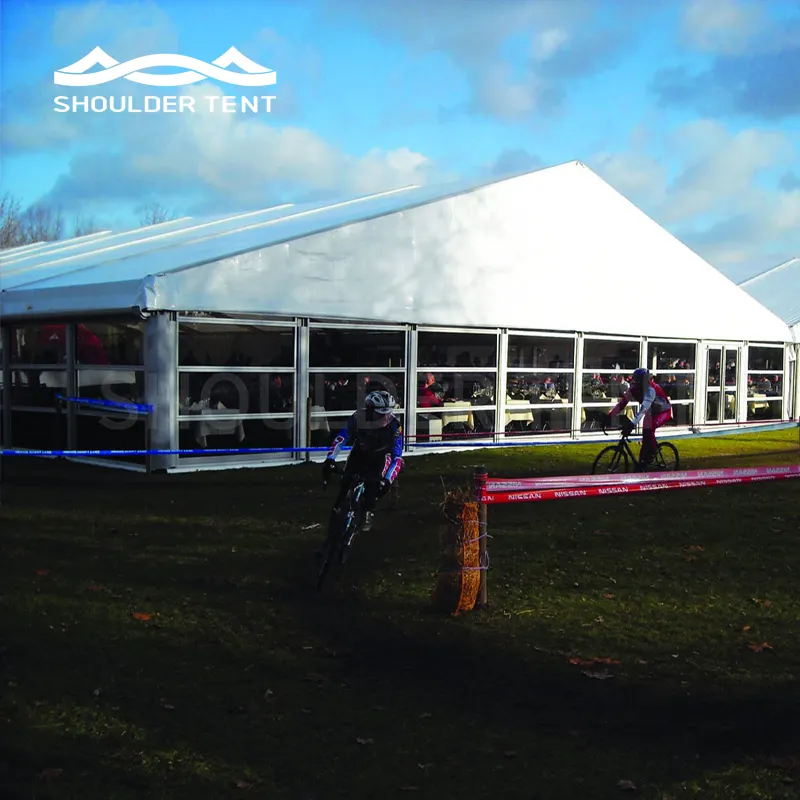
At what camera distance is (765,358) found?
2858 centimetres

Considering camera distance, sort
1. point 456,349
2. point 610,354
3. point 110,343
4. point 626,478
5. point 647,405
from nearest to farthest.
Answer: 1. point 626,478
2. point 647,405
3. point 110,343
4. point 456,349
5. point 610,354

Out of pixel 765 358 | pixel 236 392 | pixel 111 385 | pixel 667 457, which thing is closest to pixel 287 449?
pixel 236 392

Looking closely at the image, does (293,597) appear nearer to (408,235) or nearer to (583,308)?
(408,235)

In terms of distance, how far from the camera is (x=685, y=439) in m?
24.1

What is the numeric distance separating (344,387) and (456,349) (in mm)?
3058

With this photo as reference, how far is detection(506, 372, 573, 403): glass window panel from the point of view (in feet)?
69.4

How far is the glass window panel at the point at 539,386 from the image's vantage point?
69.4 ft

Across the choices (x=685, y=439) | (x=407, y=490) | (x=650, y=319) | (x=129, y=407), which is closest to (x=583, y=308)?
(x=650, y=319)

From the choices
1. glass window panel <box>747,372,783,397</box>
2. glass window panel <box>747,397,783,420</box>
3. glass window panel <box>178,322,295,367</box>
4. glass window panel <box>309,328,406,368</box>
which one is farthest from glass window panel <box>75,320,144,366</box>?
glass window panel <box>747,397,783,420</box>

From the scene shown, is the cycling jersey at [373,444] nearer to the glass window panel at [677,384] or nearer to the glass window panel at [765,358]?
the glass window panel at [677,384]

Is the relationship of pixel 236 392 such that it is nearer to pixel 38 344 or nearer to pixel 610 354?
pixel 38 344

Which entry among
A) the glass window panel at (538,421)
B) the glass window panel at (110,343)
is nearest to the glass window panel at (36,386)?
the glass window panel at (110,343)

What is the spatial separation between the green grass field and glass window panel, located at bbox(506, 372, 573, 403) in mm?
9061

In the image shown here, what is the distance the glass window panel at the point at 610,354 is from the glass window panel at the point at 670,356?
76 cm
